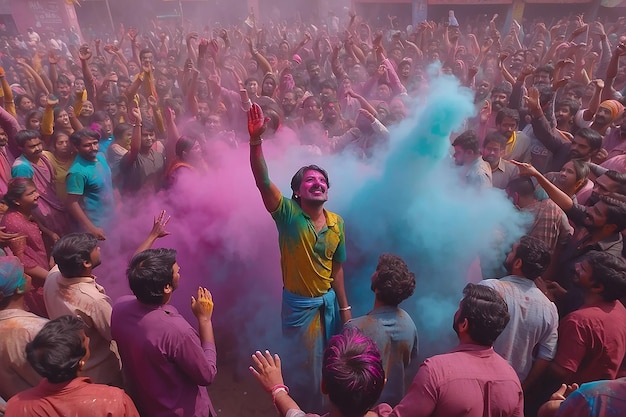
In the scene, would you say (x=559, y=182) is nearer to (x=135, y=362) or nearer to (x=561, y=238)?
(x=561, y=238)

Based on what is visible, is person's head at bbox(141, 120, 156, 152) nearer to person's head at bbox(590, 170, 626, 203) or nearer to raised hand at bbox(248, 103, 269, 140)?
raised hand at bbox(248, 103, 269, 140)

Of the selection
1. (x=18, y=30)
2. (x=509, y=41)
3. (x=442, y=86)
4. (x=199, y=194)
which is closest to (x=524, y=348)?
(x=442, y=86)

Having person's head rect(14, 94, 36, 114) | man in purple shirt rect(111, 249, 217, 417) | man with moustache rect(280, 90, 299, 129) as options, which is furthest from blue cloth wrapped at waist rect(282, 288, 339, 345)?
→ person's head rect(14, 94, 36, 114)

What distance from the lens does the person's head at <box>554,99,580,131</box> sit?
17.4 feet

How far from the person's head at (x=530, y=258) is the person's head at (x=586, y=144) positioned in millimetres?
2017

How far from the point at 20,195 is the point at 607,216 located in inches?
175

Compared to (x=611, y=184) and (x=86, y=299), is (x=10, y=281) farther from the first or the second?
(x=611, y=184)

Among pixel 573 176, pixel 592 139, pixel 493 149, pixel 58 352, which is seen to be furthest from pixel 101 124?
pixel 592 139

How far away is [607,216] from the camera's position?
2.99 metres

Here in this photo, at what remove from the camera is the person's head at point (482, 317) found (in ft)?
6.72

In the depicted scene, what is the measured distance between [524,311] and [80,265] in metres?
2.68

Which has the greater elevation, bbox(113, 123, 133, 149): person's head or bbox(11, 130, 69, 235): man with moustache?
bbox(113, 123, 133, 149): person's head

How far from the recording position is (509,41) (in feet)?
36.7

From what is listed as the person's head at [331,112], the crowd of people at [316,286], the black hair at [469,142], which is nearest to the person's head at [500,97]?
the crowd of people at [316,286]
